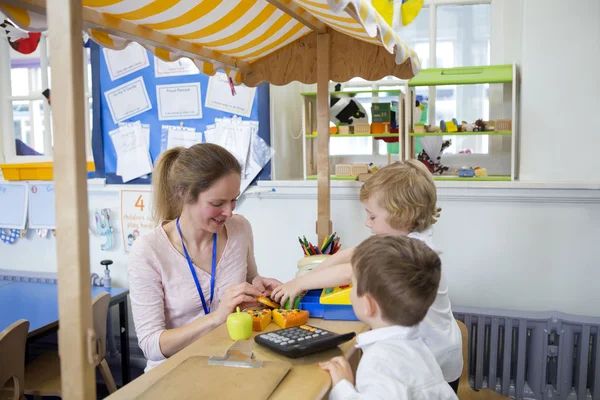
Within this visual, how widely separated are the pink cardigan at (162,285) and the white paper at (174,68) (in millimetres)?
1523

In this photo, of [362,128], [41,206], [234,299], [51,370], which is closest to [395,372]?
[234,299]

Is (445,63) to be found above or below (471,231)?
above

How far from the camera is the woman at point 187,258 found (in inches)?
58.9

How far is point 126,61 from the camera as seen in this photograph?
310 centimetres

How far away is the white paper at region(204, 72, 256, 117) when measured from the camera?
9.41 ft

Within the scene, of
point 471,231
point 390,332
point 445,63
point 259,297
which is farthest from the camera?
point 445,63

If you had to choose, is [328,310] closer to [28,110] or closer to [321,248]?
[321,248]

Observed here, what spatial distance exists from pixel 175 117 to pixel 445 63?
1502mm

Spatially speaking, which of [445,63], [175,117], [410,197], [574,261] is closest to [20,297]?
[175,117]

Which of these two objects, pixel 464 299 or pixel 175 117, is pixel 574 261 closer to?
pixel 464 299

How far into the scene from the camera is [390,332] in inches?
43.3

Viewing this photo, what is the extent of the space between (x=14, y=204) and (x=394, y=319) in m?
3.11

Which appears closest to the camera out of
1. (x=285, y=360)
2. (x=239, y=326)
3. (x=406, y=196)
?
(x=285, y=360)

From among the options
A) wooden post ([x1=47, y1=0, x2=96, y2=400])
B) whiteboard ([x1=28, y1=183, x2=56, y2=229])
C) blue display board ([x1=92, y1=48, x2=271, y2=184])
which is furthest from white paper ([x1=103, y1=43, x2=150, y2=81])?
wooden post ([x1=47, y1=0, x2=96, y2=400])
